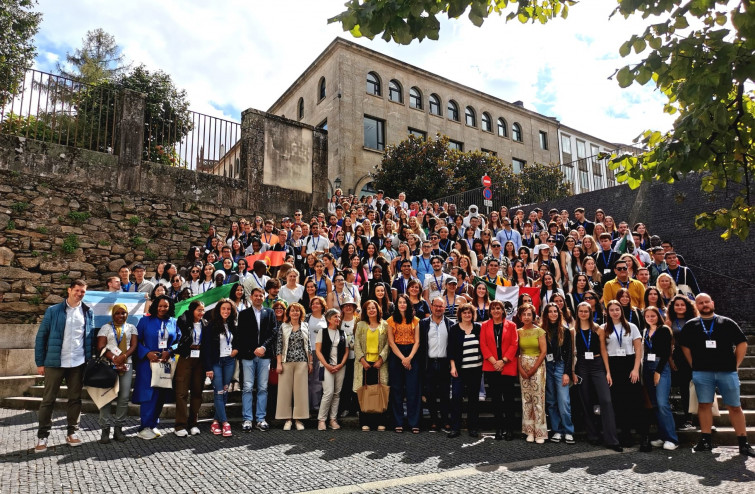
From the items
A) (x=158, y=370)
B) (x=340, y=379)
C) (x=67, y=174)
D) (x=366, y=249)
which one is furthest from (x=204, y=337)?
(x=67, y=174)

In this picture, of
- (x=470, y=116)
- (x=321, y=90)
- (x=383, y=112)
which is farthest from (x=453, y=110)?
(x=321, y=90)

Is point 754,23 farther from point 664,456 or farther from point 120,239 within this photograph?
point 120,239

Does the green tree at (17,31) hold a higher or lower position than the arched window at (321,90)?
lower

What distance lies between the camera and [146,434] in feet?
21.2

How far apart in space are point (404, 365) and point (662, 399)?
3.63 m

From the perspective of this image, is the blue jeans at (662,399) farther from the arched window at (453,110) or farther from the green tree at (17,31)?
the arched window at (453,110)

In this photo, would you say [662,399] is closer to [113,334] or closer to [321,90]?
[113,334]

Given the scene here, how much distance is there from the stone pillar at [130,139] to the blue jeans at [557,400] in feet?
35.3

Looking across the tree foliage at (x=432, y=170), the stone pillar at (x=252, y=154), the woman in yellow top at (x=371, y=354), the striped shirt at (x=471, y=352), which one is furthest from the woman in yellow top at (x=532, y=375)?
the tree foliage at (x=432, y=170)

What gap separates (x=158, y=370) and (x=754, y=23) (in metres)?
7.36

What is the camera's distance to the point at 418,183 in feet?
78.0

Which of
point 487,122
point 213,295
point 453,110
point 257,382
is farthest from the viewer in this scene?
point 487,122

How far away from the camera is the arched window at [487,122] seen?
35.2m

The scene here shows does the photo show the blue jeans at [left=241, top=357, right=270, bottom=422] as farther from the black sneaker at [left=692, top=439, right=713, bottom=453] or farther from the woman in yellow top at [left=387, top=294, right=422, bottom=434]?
the black sneaker at [left=692, top=439, right=713, bottom=453]
